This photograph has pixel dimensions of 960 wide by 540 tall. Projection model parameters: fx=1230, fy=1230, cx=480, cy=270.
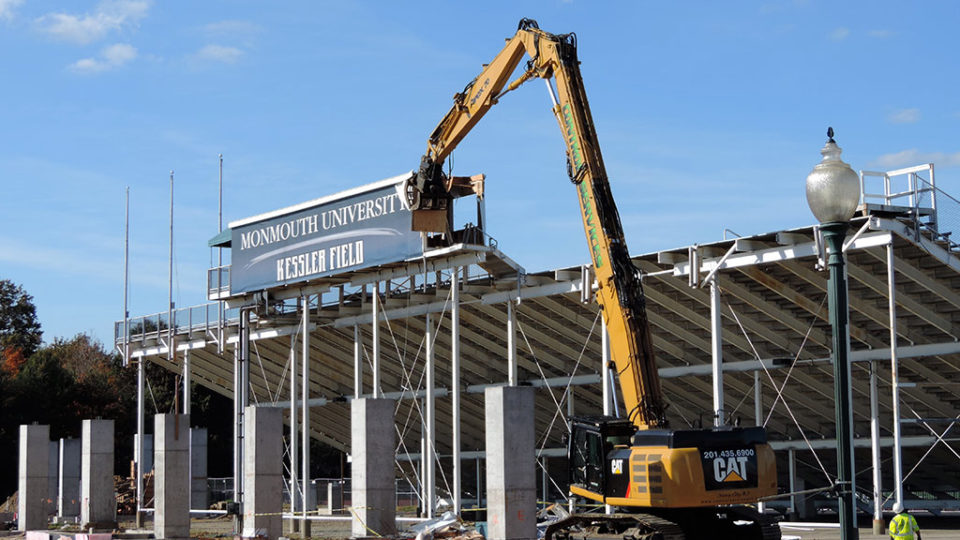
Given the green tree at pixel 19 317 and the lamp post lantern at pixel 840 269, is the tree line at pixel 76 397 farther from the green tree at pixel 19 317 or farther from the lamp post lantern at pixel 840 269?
the lamp post lantern at pixel 840 269

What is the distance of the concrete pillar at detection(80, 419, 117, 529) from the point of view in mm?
40562

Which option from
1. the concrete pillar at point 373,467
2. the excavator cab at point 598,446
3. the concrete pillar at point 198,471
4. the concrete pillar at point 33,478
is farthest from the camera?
the concrete pillar at point 198,471

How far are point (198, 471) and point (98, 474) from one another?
1853 cm

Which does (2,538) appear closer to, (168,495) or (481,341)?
(168,495)

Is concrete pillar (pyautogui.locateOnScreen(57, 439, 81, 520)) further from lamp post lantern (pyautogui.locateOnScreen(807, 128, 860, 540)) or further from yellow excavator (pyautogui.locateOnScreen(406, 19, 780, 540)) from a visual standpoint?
lamp post lantern (pyautogui.locateOnScreen(807, 128, 860, 540))

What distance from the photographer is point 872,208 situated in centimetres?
2627

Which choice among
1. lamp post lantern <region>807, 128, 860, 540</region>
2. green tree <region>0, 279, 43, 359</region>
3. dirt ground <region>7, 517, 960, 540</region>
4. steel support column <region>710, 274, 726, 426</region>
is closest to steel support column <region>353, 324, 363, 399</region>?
dirt ground <region>7, 517, 960, 540</region>

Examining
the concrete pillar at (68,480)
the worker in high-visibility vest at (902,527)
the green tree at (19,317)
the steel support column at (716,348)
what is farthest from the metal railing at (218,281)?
the green tree at (19,317)

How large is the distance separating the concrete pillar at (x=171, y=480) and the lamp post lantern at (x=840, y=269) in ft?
86.5

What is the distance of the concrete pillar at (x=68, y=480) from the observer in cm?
4814

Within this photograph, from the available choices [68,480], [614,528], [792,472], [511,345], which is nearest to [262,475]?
[511,345]

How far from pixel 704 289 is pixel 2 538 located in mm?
24340

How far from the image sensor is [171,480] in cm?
3434

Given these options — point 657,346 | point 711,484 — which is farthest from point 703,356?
point 711,484
